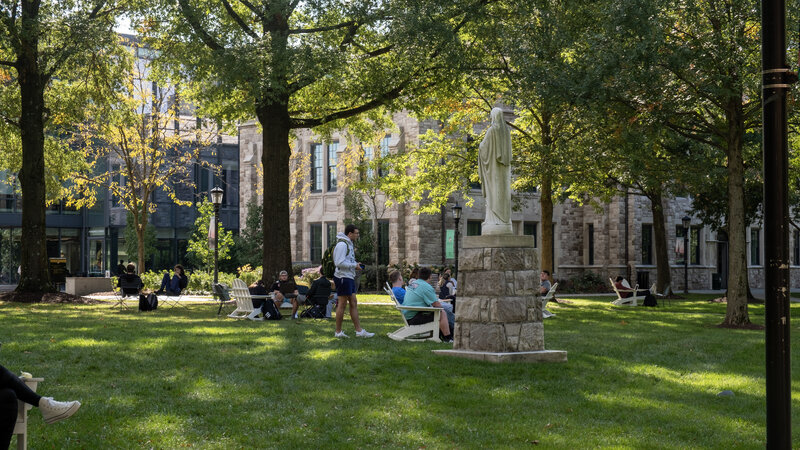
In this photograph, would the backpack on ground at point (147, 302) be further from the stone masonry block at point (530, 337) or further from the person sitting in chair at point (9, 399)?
the person sitting in chair at point (9, 399)

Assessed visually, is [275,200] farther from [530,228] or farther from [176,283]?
[530,228]

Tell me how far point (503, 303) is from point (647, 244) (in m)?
36.0

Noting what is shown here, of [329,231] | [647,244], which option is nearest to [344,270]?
[329,231]

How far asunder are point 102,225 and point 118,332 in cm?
3880

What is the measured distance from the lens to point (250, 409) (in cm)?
851

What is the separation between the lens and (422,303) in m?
14.5

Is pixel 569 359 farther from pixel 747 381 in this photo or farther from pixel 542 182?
pixel 542 182

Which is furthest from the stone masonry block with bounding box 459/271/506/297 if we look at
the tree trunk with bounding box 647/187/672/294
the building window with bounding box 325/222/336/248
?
the building window with bounding box 325/222/336/248

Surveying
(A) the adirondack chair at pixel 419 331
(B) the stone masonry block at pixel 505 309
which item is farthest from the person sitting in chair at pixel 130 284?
(B) the stone masonry block at pixel 505 309

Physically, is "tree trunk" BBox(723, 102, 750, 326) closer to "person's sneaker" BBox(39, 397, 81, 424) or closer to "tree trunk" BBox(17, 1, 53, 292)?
"person's sneaker" BBox(39, 397, 81, 424)

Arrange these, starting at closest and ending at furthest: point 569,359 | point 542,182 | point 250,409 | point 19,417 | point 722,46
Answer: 1. point 19,417
2. point 250,409
3. point 569,359
4. point 722,46
5. point 542,182

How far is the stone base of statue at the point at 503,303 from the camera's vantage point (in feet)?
38.8

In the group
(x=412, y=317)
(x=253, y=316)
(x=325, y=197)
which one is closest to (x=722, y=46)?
(x=412, y=317)

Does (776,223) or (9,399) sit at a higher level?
(776,223)
